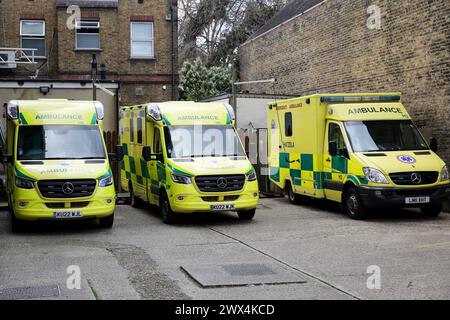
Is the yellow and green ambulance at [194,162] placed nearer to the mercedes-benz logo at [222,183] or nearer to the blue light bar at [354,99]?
the mercedes-benz logo at [222,183]

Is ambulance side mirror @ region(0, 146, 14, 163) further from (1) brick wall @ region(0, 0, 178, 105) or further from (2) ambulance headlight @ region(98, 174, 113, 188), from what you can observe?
(1) brick wall @ region(0, 0, 178, 105)

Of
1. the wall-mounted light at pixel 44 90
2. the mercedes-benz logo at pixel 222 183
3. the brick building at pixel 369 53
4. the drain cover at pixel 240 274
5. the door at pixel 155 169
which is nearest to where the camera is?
the drain cover at pixel 240 274

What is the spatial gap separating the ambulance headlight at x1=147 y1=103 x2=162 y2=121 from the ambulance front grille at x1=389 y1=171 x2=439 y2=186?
16.6 feet

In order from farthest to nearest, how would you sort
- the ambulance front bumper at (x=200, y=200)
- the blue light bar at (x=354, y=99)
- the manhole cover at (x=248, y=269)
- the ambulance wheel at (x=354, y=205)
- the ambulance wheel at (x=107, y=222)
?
1. the blue light bar at (x=354, y=99)
2. the ambulance wheel at (x=354, y=205)
3. the ambulance front bumper at (x=200, y=200)
4. the ambulance wheel at (x=107, y=222)
5. the manhole cover at (x=248, y=269)

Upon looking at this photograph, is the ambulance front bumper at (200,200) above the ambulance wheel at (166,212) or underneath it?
above

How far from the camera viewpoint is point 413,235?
11836 mm

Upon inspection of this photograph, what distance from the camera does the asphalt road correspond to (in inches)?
304

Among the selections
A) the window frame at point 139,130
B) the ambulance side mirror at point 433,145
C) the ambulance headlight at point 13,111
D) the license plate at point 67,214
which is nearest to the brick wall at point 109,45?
the window frame at point 139,130

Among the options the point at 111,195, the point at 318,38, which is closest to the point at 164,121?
the point at 111,195

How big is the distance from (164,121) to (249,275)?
6507mm

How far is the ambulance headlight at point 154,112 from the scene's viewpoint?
14.5 meters

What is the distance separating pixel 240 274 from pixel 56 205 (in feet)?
16.4

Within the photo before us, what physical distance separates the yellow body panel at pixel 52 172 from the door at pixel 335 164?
197 inches

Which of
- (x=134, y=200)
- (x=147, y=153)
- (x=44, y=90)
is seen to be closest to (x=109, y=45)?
(x=44, y=90)
